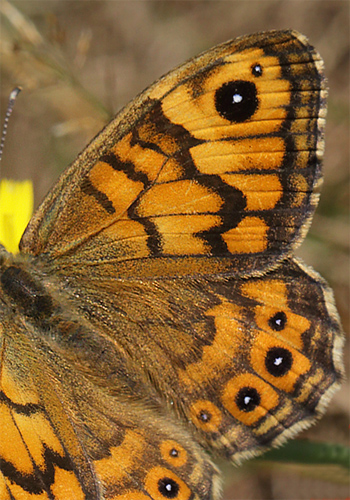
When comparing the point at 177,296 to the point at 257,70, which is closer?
the point at 257,70

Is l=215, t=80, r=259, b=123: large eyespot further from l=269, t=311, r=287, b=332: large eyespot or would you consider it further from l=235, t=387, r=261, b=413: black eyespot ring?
l=235, t=387, r=261, b=413: black eyespot ring

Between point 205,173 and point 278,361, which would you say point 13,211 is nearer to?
point 205,173


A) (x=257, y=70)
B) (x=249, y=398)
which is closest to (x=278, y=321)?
(x=249, y=398)

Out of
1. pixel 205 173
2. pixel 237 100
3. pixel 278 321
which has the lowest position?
pixel 278 321

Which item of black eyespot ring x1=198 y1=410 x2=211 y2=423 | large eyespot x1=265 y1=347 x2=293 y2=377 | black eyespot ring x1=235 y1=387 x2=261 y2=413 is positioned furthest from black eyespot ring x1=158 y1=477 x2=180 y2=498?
large eyespot x1=265 y1=347 x2=293 y2=377

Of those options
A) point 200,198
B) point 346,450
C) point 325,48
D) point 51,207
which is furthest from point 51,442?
point 325,48

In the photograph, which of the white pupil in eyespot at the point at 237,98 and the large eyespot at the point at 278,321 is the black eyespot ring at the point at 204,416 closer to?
the large eyespot at the point at 278,321
